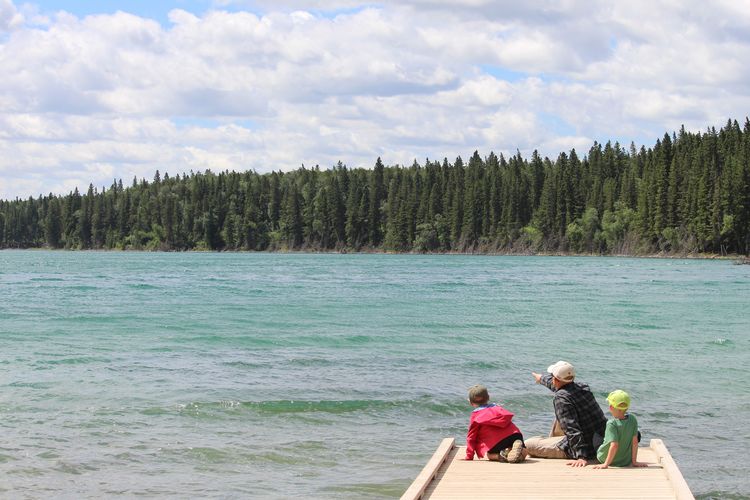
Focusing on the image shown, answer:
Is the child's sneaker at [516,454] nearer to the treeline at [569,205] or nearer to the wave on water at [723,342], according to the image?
the wave on water at [723,342]

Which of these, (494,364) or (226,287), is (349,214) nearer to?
(226,287)

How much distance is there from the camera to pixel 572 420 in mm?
11898

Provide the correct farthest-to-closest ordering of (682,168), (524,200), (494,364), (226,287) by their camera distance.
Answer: (524,200)
(682,168)
(226,287)
(494,364)

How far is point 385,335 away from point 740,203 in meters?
110

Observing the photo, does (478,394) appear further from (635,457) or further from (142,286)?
(142,286)

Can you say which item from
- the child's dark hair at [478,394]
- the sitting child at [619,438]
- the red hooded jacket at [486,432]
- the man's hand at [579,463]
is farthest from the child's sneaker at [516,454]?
the sitting child at [619,438]

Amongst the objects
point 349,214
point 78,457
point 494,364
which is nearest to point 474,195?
point 349,214

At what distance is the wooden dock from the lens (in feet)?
32.8

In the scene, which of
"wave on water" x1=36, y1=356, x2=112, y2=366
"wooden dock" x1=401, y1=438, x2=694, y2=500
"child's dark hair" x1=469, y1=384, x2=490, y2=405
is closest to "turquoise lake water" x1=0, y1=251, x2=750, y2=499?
"wave on water" x1=36, y1=356, x2=112, y2=366

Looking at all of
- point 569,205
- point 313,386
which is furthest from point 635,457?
point 569,205

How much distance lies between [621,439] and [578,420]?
0.80m

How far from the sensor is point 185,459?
14031mm

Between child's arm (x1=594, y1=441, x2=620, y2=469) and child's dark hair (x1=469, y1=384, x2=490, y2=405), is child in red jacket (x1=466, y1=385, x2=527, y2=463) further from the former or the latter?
child's arm (x1=594, y1=441, x2=620, y2=469)

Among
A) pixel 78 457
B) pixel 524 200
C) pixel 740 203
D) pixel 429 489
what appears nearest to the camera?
pixel 429 489
